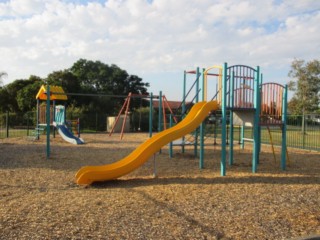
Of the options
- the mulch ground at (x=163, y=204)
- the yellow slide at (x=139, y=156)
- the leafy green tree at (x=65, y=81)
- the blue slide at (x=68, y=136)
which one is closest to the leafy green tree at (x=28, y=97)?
the leafy green tree at (x=65, y=81)

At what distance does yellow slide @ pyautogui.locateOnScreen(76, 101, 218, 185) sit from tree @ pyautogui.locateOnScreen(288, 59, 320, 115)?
24.8 m

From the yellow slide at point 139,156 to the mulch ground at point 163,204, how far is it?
206 mm

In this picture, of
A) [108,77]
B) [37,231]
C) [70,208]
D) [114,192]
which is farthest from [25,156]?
[108,77]

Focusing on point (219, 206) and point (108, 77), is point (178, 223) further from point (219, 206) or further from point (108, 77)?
point (108, 77)

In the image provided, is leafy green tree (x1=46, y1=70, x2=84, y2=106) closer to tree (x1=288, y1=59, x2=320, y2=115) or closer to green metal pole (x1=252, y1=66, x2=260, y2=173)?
tree (x1=288, y1=59, x2=320, y2=115)

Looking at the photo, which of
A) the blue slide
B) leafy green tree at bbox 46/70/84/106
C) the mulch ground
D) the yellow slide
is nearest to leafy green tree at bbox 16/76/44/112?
leafy green tree at bbox 46/70/84/106

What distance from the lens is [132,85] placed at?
171ft

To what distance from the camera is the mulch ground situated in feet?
14.0

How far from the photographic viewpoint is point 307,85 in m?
30.6

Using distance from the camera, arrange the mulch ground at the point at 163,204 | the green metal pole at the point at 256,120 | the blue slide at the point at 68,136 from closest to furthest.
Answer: the mulch ground at the point at 163,204 → the green metal pole at the point at 256,120 → the blue slide at the point at 68,136

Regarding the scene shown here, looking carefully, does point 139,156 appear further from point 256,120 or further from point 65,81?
point 65,81

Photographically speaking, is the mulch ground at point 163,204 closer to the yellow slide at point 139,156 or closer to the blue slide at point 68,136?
the yellow slide at point 139,156

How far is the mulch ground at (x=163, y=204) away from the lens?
4.26m

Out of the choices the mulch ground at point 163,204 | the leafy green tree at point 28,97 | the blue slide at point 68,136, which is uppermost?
the leafy green tree at point 28,97
